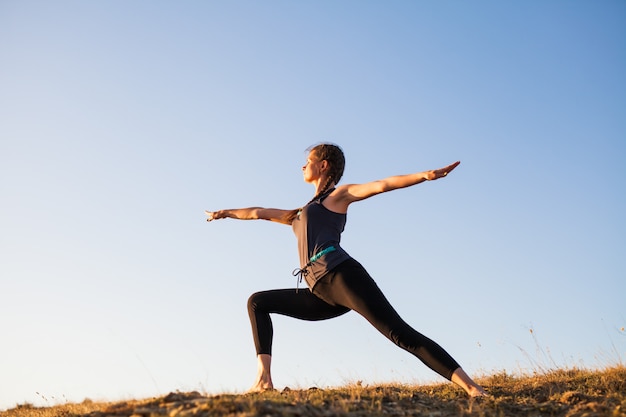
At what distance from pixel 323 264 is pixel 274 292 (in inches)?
36.5

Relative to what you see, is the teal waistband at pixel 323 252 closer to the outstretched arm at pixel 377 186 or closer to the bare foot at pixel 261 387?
the outstretched arm at pixel 377 186

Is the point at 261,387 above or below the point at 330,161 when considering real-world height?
below

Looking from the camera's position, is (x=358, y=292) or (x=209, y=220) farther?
(x=209, y=220)

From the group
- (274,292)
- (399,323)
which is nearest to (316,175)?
(274,292)

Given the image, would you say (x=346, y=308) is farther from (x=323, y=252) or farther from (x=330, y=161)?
(x=330, y=161)

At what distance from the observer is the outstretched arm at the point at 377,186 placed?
6316mm

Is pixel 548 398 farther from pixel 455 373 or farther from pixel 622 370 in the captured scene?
pixel 622 370

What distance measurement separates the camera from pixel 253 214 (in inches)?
331

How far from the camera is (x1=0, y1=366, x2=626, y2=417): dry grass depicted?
538 cm

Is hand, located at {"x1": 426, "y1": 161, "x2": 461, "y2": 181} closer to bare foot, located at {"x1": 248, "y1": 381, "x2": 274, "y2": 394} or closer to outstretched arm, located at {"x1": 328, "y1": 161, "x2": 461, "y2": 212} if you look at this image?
outstretched arm, located at {"x1": 328, "y1": 161, "x2": 461, "y2": 212}

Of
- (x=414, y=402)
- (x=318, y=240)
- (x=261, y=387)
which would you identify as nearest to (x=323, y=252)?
(x=318, y=240)

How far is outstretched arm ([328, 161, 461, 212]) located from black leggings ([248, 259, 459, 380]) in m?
0.71

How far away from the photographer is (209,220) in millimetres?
8711

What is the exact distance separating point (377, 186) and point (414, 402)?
7.51 feet
